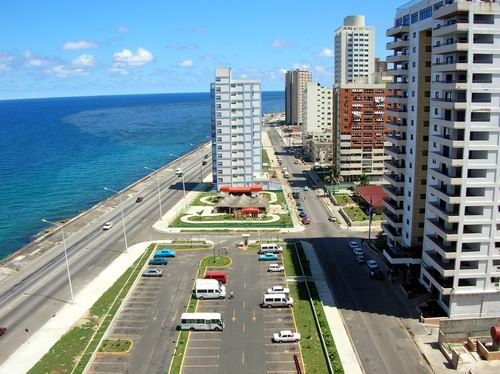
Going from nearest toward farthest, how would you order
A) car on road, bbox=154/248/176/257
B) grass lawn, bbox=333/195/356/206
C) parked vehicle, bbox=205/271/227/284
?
parked vehicle, bbox=205/271/227/284 < car on road, bbox=154/248/176/257 < grass lawn, bbox=333/195/356/206

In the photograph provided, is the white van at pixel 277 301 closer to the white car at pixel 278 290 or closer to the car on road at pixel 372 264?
the white car at pixel 278 290

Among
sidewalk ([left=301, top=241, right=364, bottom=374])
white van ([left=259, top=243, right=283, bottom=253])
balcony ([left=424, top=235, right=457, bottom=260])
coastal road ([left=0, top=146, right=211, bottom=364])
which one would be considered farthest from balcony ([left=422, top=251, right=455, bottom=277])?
coastal road ([left=0, top=146, right=211, bottom=364])

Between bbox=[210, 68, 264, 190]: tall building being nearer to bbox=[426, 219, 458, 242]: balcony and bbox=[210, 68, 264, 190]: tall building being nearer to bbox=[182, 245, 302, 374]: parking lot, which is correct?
bbox=[182, 245, 302, 374]: parking lot

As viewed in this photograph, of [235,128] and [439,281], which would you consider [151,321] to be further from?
[235,128]

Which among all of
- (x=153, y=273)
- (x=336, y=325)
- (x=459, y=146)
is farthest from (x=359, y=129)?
(x=336, y=325)

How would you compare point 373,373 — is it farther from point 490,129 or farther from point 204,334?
point 490,129
